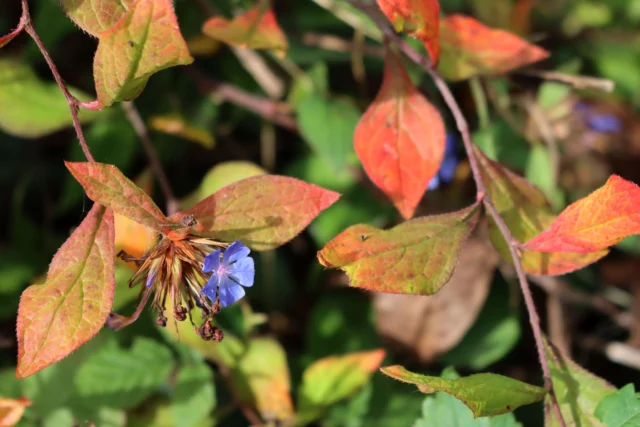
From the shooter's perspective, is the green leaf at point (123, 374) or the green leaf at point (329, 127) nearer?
the green leaf at point (123, 374)

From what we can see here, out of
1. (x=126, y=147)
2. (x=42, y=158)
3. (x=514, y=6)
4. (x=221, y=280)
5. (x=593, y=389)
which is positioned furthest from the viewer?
(x=514, y=6)

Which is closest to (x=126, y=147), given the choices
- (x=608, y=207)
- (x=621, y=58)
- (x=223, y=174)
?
(x=223, y=174)

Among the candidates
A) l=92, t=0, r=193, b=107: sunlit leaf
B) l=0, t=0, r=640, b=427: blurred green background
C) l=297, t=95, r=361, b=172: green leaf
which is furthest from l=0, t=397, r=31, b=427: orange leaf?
l=297, t=95, r=361, b=172: green leaf

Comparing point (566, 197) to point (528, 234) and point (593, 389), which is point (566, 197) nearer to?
point (528, 234)

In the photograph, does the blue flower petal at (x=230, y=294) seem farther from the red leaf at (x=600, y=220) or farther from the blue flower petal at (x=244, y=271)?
the red leaf at (x=600, y=220)

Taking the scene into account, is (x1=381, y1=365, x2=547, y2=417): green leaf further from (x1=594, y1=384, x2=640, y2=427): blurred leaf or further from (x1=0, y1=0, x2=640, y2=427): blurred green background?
(x1=0, y1=0, x2=640, y2=427): blurred green background

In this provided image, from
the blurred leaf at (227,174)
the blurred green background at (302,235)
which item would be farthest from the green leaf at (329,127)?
the blurred leaf at (227,174)

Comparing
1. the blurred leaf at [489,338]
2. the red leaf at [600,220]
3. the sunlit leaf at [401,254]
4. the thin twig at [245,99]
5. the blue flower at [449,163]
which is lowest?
the blurred leaf at [489,338]
